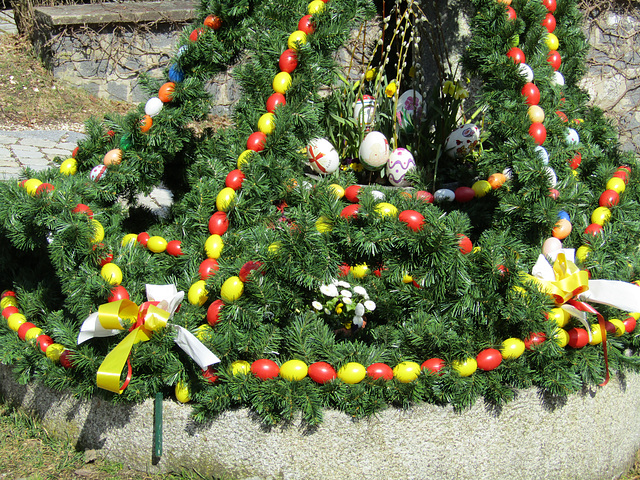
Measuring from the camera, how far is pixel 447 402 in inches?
74.8

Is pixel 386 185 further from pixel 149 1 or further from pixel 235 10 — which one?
pixel 149 1

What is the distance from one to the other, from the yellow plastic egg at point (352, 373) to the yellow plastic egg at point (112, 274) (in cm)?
84

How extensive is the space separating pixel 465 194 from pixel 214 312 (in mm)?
1330

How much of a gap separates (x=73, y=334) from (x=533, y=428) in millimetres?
1633

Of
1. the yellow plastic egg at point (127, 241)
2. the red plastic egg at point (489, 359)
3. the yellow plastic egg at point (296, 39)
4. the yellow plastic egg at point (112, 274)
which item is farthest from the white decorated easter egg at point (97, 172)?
the red plastic egg at point (489, 359)

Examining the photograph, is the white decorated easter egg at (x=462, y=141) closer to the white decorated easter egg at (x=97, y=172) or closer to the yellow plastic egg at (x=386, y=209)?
the yellow plastic egg at (x=386, y=209)

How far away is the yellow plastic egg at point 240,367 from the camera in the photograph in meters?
1.89

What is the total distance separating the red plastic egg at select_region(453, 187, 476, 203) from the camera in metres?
2.65

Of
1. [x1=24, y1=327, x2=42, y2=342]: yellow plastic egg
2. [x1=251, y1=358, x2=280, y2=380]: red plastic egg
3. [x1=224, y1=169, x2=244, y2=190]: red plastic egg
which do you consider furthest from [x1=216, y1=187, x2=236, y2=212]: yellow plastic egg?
[x1=24, y1=327, x2=42, y2=342]: yellow plastic egg

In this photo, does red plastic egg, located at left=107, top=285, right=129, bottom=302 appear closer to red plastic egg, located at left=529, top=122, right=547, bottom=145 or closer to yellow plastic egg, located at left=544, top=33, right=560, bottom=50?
red plastic egg, located at left=529, top=122, right=547, bottom=145

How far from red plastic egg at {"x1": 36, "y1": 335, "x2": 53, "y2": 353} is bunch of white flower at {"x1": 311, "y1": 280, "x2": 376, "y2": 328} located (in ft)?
3.26

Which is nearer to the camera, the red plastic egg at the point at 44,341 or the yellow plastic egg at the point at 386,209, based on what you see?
the yellow plastic egg at the point at 386,209

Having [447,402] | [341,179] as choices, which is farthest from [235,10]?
[447,402]

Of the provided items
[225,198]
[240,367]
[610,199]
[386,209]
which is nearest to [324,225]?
[386,209]
